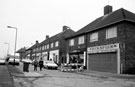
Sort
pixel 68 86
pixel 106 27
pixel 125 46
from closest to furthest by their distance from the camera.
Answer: pixel 68 86, pixel 125 46, pixel 106 27

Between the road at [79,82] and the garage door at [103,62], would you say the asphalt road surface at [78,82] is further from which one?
the garage door at [103,62]

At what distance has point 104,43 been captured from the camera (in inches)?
924

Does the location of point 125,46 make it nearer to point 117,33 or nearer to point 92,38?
point 117,33

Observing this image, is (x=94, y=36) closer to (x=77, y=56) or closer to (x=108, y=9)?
(x=77, y=56)

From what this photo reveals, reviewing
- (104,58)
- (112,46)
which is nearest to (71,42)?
(104,58)

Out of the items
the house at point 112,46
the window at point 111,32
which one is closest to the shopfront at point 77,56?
the house at point 112,46

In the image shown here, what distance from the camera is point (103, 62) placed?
23297 mm

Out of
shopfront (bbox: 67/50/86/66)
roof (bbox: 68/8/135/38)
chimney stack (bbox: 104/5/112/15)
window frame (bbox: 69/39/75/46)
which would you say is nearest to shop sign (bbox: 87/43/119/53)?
shopfront (bbox: 67/50/86/66)

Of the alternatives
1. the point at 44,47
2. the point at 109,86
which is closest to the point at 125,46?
the point at 109,86

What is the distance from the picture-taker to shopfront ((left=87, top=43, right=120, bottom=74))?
20.9 meters

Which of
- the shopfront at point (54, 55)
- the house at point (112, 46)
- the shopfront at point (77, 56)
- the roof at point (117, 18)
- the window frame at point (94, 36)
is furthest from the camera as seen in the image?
the shopfront at point (54, 55)

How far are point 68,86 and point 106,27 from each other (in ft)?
48.1

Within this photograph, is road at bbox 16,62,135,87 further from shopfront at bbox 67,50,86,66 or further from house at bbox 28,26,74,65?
house at bbox 28,26,74,65

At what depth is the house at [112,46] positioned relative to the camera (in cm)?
2019
